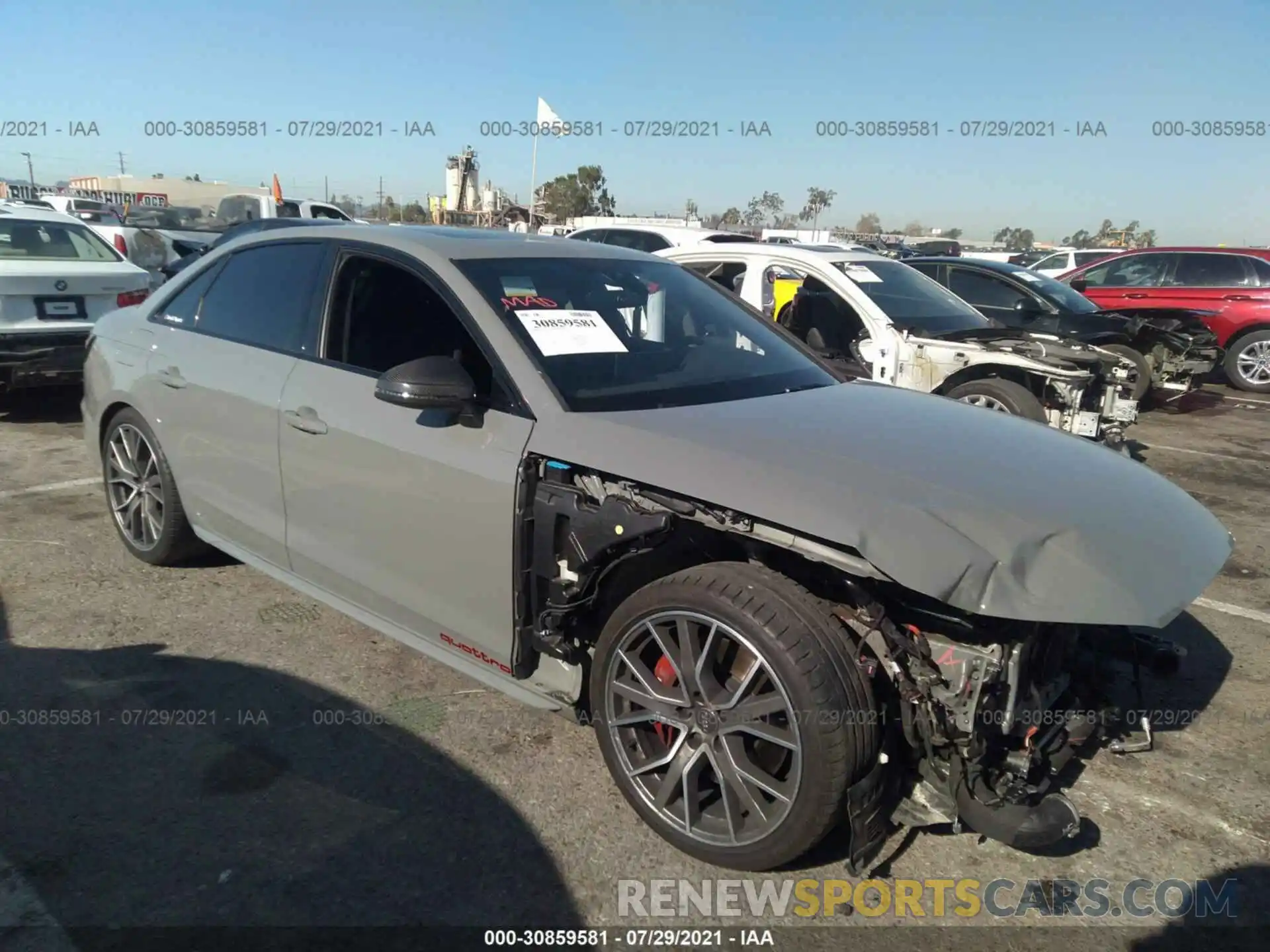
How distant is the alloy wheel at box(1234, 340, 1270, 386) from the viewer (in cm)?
1227

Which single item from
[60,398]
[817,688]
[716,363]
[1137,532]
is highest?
[716,363]

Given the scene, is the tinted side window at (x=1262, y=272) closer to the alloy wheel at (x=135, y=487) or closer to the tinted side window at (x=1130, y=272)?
the tinted side window at (x=1130, y=272)

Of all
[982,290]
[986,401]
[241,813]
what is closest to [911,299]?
[986,401]

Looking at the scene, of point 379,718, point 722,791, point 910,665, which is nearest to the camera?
point 910,665

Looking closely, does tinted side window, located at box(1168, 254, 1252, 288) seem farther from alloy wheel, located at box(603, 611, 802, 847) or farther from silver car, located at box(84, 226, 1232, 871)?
alloy wheel, located at box(603, 611, 802, 847)

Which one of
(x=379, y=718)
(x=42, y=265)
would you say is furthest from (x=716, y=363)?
(x=42, y=265)

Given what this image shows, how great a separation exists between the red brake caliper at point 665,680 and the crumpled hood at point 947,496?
56 cm

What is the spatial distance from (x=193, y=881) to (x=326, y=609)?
182cm

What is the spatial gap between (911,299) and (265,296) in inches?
221

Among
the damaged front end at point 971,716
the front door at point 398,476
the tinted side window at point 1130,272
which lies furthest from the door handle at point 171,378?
the tinted side window at point 1130,272

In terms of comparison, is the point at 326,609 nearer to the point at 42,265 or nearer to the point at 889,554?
the point at 889,554

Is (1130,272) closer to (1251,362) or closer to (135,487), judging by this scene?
(1251,362)

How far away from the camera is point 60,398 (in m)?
8.71

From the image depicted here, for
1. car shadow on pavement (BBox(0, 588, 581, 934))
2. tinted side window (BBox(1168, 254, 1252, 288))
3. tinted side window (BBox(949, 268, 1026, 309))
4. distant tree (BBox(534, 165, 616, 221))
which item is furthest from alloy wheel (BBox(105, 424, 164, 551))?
distant tree (BBox(534, 165, 616, 221))
